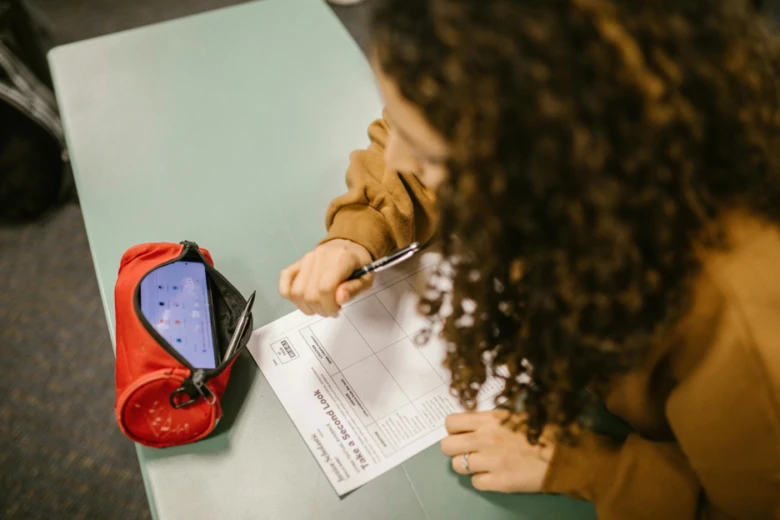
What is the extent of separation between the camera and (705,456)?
48 centimetres

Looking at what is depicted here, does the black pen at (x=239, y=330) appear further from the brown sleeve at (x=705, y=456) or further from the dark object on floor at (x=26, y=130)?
the dark object on floor at (x=26, y=130)

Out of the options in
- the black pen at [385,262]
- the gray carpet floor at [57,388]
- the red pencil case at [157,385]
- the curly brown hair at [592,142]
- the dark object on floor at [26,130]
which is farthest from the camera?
the dark object on floor at [26,130]

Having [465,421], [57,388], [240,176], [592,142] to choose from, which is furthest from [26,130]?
[592,142]

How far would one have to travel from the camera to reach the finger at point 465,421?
0.63m

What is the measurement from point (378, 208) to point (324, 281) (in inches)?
7.0

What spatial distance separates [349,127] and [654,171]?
0.67 metres

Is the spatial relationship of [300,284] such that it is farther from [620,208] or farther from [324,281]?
[620,208]

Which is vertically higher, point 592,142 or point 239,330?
point 592,142

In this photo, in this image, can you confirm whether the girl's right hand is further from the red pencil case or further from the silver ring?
the silver ring

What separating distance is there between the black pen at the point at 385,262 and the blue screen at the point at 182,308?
0.19m

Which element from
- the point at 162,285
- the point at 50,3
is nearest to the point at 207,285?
the point at 162,285

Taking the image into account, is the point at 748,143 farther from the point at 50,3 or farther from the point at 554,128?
the point at 50,3

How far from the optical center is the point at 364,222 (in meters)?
0.76

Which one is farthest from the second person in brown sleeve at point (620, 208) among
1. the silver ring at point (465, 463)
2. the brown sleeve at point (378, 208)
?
the brown sleeve at point (378, 208)
